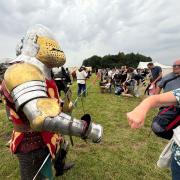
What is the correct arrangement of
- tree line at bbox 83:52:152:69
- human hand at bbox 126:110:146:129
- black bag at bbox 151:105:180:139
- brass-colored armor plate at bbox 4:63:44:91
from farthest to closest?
tree line at bbox 83:52:152:69, black bag at bbox 151:105:180:139, brass-colored armor plate at bbox 4:63:44:91, human hand at bbox 126:110:146:129

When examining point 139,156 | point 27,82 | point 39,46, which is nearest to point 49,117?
point 27,82

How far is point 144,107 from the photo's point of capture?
5.98 feet

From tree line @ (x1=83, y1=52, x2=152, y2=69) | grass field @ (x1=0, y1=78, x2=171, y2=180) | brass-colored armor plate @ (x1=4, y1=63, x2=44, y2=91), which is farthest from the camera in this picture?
tree line @ (x1=83, y1=52, x2=152, y2=69)

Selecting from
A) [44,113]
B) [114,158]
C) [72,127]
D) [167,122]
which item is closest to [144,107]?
[72,127]

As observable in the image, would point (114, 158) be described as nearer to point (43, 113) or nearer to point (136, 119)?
point (43, 113)

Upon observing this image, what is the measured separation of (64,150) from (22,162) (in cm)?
91

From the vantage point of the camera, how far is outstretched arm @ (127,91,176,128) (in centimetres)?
173

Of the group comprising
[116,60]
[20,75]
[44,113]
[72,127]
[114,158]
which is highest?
[20,75]

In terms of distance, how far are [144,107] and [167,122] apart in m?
1.28

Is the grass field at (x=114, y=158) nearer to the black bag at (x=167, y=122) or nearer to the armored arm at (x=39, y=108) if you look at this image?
the black bag at (x=167, y=122)

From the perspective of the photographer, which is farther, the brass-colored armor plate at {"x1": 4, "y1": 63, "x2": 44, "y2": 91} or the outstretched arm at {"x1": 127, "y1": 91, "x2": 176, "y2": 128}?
the brass-colored armor plate at {"x1": 4, "y1": 63, "x2": 44, "y2": 91}

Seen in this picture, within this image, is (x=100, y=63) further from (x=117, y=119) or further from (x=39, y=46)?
(x=39, y=46)

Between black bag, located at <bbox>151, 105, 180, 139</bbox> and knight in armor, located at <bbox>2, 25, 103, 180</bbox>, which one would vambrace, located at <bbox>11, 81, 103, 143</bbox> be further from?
black bag, located at <bbox>151, 105, 180, 139</bbox>

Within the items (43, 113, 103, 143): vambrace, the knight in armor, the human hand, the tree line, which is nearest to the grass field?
the knight in armor
